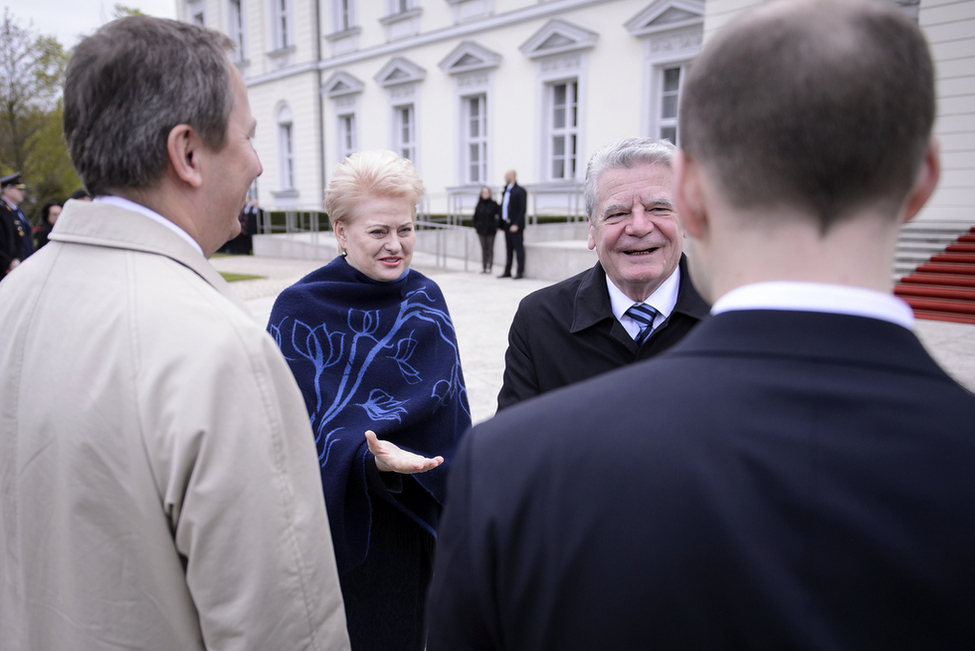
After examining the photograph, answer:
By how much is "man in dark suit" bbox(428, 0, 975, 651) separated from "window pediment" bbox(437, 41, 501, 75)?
15285 millimetres

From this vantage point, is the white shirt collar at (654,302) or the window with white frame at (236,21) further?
the window with white frame at (236,21)

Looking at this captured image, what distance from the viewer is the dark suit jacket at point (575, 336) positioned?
1872mm

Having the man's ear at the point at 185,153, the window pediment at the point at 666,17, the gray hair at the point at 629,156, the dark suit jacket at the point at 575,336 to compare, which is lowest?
the dark suit jacket at the point at 575,336

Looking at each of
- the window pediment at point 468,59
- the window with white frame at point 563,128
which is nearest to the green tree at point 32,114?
the window pediment at point 468,59

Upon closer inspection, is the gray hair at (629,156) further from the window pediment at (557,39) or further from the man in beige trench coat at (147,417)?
the window pediment at (557,39)

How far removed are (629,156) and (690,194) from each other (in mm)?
1257

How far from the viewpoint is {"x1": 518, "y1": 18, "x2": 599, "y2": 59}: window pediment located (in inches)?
515

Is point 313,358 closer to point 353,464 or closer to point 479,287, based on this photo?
point 353,464

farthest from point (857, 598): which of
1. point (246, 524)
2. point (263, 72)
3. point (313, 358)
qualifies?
point (263, 72)

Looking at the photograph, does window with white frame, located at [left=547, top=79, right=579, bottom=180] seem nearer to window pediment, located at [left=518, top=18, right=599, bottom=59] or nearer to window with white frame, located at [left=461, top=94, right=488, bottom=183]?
window pediment, located at [left=518, top=18, right=599, bottom=59]

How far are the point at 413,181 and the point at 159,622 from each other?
156 centimetres

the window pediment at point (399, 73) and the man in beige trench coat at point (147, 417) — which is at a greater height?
the window pediment at point (399, 73)

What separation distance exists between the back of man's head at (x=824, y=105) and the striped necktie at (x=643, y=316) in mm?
1281

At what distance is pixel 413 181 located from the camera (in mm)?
2242
